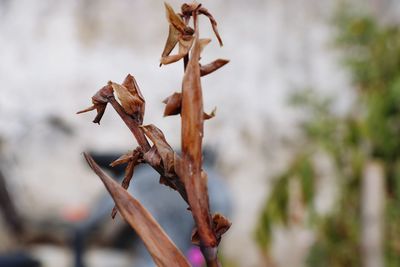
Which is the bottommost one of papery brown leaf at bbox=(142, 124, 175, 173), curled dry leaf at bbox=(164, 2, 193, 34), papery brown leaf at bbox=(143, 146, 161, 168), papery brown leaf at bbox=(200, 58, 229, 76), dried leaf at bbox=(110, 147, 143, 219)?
dried leaf at bbox=(110, 147, 143, 219)

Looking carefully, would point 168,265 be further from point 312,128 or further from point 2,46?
point 2,46

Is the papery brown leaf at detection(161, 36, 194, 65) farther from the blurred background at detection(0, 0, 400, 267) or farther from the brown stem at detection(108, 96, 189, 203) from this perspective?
the blurred background at detection(0, 0, 400, 267)

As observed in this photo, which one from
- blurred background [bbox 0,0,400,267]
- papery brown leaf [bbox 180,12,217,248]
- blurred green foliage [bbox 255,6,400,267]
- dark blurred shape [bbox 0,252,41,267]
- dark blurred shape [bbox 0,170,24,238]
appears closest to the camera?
papery brown leaf [bbox 180,12,217,248]

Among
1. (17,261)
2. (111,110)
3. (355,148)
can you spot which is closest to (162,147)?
(355,148)

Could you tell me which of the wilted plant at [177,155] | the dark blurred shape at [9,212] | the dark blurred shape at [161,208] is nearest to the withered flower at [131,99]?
the wilted plant at [177,155]

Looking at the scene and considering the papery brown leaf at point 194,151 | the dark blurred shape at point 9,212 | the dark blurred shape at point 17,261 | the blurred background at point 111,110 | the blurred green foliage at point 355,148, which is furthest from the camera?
the blurred background at point 111,110

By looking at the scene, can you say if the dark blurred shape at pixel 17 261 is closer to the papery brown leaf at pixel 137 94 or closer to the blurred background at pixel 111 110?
the blurred background at pixel 111 110

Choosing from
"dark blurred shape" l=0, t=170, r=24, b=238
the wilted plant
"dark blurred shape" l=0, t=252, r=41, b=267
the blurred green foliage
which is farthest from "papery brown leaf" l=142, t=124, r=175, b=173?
"dark blurred shape" l=0, t=170, r=24, b=238

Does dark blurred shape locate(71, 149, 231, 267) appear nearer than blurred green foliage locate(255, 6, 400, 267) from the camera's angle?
No
